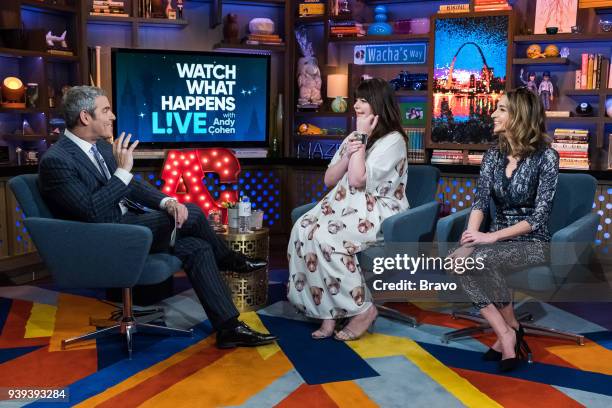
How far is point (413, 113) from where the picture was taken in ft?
19.5

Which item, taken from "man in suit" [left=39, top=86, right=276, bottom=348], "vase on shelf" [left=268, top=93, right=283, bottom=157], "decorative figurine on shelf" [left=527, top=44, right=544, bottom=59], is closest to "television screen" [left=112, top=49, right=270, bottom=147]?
"vase on shelf" [left=268, top=93, right=283, bottom=157]

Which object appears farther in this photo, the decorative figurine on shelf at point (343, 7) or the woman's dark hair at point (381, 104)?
the decorative figurine on shelf at point (343, 7)

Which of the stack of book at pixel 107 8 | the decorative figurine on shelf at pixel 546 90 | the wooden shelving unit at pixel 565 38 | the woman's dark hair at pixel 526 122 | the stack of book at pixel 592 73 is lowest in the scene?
the woman's dark hair at pixel 526 122

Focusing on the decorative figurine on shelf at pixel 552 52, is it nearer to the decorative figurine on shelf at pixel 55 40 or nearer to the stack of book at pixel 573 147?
the stack of book at pixel 573 147

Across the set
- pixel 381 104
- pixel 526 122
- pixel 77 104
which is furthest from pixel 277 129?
pixel 526 122

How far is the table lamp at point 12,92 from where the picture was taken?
493 centimetres

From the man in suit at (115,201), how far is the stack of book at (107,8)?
2.22 meters

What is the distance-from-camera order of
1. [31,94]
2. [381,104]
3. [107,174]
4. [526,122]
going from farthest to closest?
[31,94], [381,104], [107,174], [526,122]

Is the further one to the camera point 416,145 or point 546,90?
point 416,145

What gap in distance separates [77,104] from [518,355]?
7.51ft

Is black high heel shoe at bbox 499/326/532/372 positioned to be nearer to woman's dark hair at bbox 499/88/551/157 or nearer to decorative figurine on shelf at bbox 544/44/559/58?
woman's dark hair at bbox 499/88/551/157

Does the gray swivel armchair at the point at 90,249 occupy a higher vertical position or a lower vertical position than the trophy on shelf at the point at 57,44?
lower

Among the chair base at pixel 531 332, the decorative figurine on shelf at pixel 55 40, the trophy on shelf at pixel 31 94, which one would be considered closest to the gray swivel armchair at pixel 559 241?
the chair base at pixel 531 332

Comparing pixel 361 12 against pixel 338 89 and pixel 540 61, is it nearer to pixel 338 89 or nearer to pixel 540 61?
pixel 338 89
